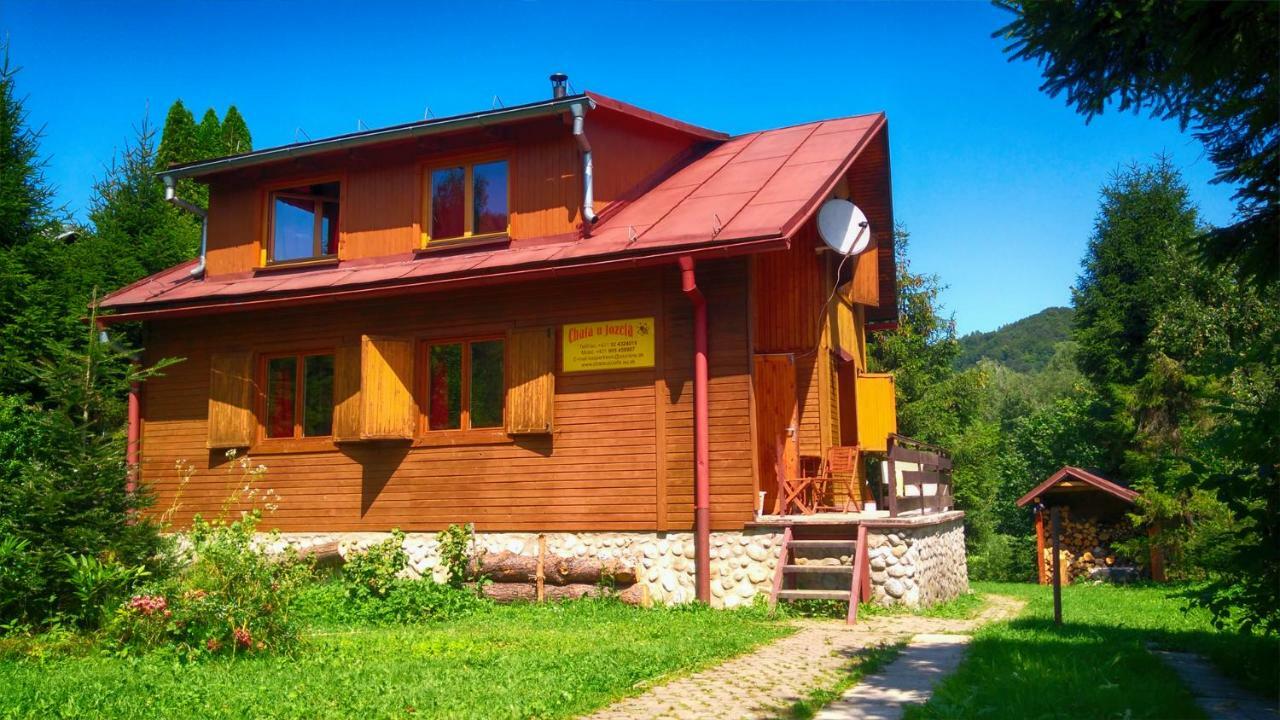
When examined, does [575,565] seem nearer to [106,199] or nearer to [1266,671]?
[1266,671]

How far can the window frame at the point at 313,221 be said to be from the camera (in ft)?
50.8

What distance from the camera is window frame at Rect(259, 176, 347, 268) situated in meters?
15.5

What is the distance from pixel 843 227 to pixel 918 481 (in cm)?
354

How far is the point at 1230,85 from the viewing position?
691 centimetres

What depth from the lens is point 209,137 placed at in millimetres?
31047

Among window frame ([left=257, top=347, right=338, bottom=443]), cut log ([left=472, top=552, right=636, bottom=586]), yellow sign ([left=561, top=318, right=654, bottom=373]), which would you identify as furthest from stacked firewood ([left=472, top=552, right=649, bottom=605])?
window frame ([left=257, top=347, right=338, bottom=443])

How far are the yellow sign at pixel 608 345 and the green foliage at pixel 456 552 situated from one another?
2540mm

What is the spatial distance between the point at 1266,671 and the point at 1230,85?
4227 millimetres

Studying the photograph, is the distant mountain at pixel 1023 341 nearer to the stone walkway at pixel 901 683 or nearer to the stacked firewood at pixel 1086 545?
the stacked firewood at pixel 1086 545

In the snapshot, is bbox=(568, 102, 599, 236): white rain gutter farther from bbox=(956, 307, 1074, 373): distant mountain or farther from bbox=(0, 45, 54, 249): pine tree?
bbox=(956, 307, 1074, 373): distant mountain

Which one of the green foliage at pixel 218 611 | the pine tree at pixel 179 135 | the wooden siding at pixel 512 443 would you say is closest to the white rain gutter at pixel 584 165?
the wooden siding at pixel 512 443

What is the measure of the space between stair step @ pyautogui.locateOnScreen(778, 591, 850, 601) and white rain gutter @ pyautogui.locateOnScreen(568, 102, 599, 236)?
209 inches

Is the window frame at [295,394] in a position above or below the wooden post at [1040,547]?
above

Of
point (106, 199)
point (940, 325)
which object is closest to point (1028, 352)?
point (940, 325)
